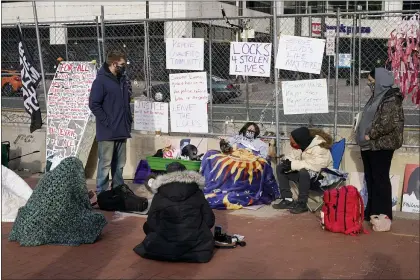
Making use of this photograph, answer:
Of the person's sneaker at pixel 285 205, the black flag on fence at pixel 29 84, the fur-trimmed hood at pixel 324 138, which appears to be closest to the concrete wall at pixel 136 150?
the black flag on fence at pixel 29 84

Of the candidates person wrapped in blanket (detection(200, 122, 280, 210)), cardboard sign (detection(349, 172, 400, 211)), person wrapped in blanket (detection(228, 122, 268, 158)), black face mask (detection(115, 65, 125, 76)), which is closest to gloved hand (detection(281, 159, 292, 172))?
person wrapped in blanket (detection(200, 122, 280, 210))

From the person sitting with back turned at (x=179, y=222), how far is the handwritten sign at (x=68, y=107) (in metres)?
4.03

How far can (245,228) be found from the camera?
20.6 feet

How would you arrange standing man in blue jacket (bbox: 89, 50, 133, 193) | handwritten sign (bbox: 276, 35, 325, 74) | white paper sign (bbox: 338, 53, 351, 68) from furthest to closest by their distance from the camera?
white paper sign (bbox: 338, 53, 351, 68)
handwritten sign (bbox: 276, 35, 325, 74)
standing man in blue jacket (bbox: 89, 50, 133, 193)

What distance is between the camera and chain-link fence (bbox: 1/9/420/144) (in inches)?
324

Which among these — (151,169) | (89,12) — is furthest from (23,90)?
(89,12)

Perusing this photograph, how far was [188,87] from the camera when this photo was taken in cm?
845

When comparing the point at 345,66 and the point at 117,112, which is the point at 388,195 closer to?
the point at 345,66

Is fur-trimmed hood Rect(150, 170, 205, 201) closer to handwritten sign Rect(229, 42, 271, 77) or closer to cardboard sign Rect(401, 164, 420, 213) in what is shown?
handwritten sign Rect(229, 42, 271, 77)

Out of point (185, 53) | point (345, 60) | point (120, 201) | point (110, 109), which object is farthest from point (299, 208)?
point (185, 53)

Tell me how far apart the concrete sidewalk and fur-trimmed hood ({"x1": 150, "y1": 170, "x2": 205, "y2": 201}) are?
610 mm

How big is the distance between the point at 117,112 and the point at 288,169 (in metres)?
2.25

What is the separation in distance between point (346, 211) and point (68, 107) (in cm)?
485

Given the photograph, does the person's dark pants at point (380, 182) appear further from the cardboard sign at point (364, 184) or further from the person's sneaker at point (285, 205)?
the person's sneaker at point (285, 205)
